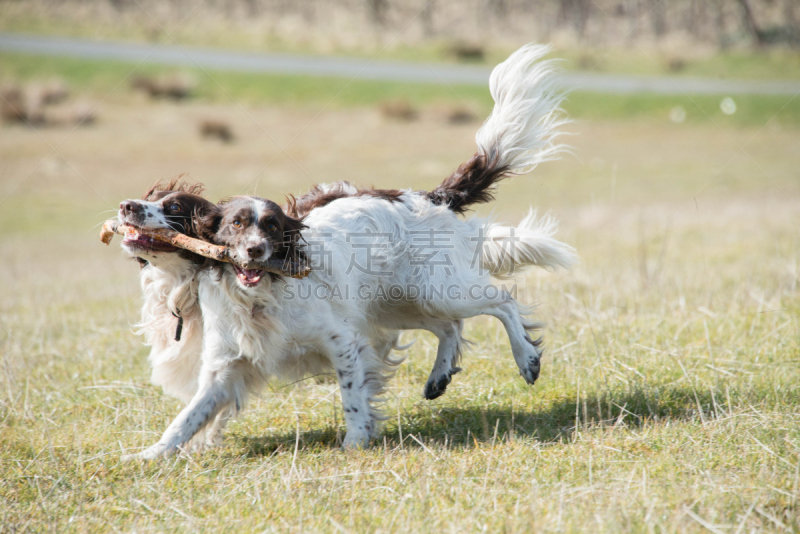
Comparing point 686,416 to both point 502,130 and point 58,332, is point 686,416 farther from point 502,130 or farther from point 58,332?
point 58,332

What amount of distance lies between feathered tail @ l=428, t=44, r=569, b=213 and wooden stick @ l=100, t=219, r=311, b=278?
4.81 feet

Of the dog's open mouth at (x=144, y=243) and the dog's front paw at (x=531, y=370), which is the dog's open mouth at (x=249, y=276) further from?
the dog's front paw at (x=531, y=370)

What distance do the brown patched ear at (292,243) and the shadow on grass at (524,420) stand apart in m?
0.95

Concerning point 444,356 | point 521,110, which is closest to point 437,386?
point 444,356

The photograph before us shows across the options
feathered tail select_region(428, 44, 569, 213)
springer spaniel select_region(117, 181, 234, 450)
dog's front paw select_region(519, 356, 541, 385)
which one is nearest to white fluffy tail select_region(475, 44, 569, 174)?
feathered tail select_region(428, 44, 569, 213)

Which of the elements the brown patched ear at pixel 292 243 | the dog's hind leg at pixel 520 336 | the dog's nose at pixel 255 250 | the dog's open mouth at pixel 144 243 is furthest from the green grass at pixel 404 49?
the dog's nose at pixel 255 250

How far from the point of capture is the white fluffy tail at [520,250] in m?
5.05

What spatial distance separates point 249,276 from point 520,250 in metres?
2.12

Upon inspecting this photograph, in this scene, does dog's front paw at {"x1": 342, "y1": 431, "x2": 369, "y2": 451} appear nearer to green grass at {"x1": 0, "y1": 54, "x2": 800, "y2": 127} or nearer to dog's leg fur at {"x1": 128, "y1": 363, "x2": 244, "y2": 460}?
dog's leg fur at {"x1": 128, "y1": 363, "x2": 244, "y2": 460}

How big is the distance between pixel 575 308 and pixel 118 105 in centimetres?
2060

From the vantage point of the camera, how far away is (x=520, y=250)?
16.6 ft

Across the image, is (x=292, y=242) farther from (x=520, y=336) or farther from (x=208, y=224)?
(x=520, y=336)

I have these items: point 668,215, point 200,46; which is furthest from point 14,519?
point 200,46

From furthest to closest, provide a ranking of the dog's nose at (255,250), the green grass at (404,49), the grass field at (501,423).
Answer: the green grass at (404,49) < the dog's nose at (255,250) < the grass field at (501,423)
